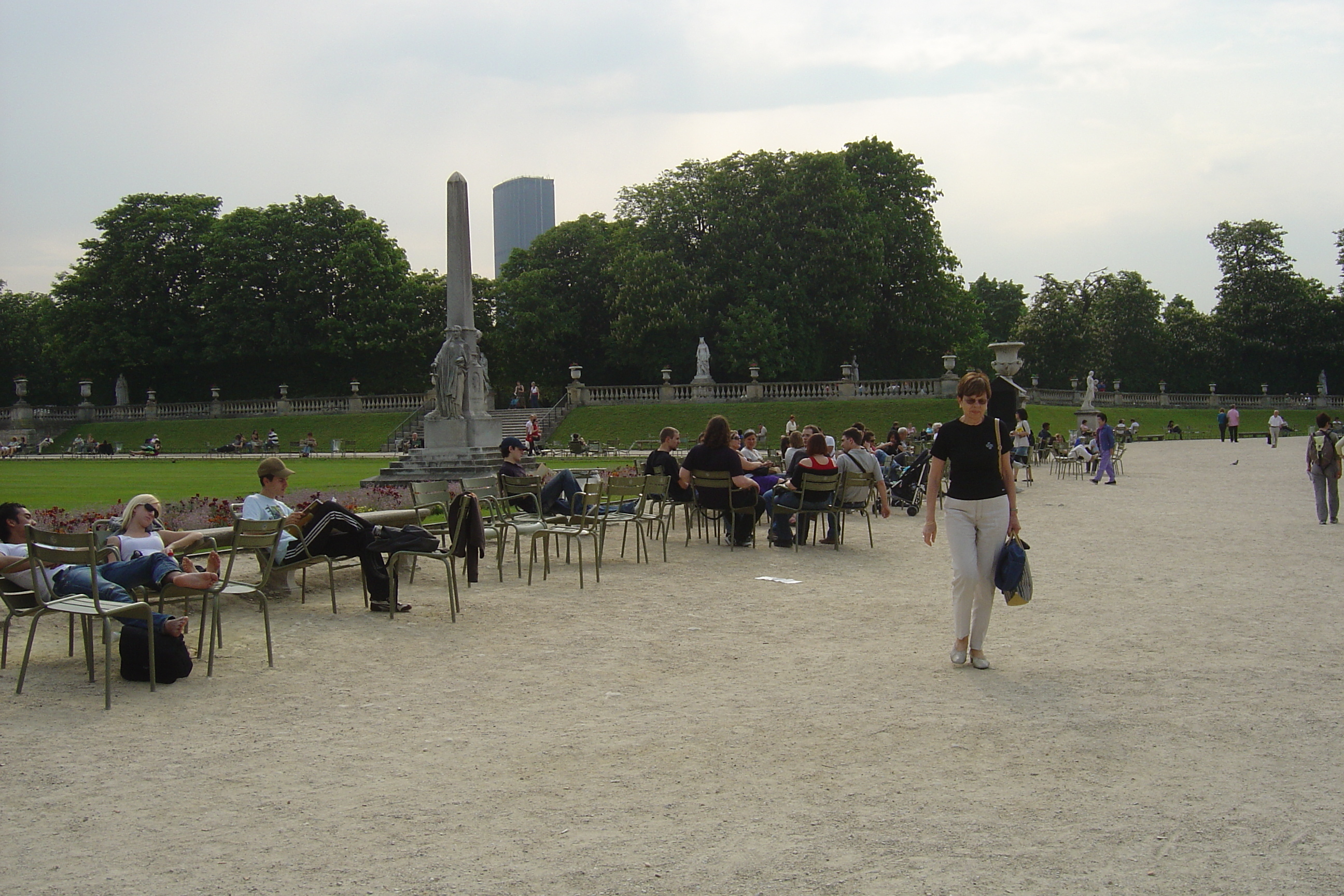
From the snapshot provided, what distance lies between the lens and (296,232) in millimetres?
52281

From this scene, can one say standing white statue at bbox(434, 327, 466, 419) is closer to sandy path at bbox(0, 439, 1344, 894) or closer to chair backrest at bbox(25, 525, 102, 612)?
sandy path at bbox(0, 439, 1344, 894)

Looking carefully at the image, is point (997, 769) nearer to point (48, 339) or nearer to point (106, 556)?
point (106, 556)

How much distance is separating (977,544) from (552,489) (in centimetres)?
663

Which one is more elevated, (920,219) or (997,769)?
(920,219)

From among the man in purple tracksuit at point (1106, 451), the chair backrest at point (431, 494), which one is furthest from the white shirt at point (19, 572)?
the man in purple tracksuit at point (1106, 451)

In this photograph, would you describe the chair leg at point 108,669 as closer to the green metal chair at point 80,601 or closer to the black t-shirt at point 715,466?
the green metal chair at point 80,601

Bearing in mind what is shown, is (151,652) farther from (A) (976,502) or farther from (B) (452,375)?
(B) (452,375)

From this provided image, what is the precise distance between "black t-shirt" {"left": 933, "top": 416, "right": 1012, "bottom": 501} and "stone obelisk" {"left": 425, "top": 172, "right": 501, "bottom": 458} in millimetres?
16152

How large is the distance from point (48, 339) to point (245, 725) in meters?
63.0

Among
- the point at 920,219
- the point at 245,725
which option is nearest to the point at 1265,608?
the point at 245,725

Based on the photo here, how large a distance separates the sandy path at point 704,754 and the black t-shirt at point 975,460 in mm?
1089

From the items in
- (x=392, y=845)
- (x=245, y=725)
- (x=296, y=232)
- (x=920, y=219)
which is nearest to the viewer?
(x=392, y=845)

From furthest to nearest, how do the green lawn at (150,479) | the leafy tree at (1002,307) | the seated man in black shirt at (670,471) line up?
the leafy tree at (1002,307)
the green lawn at (150,479)
the seated man in black shirt at (670,471)

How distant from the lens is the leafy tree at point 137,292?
173 ft
